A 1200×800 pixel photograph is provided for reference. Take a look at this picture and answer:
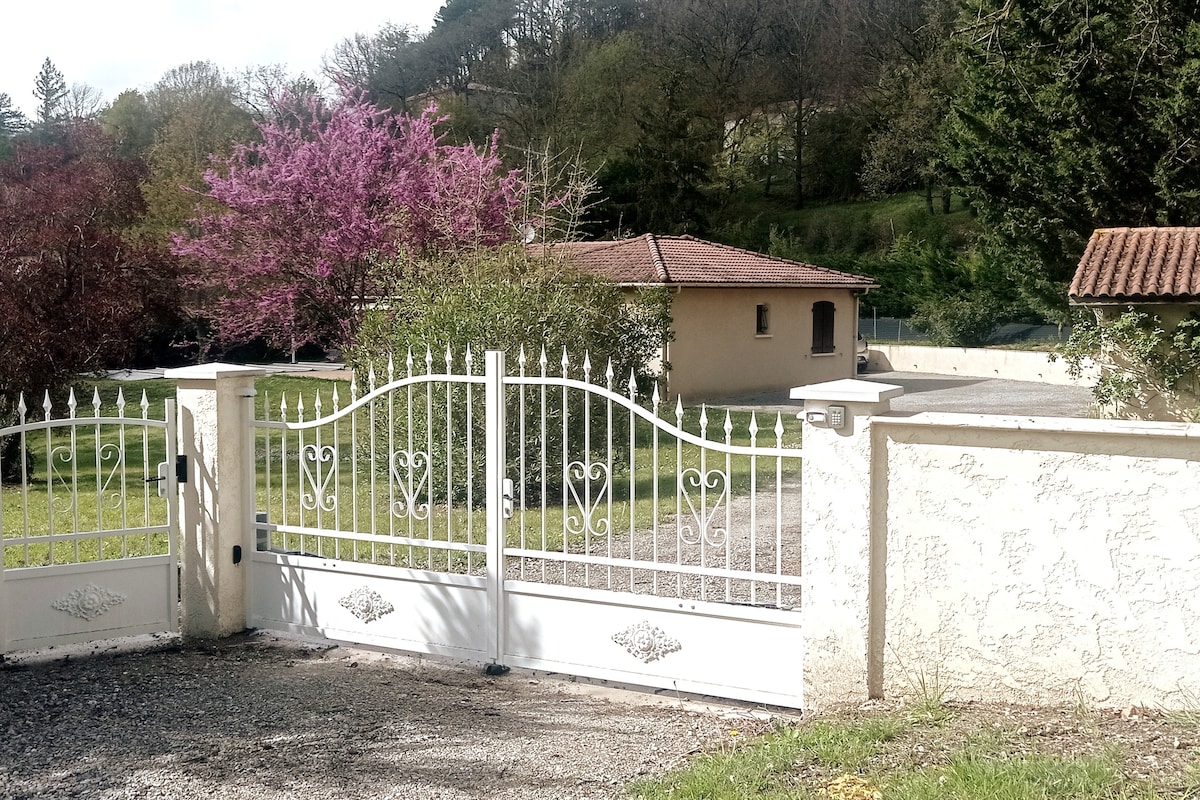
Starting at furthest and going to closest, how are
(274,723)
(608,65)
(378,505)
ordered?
(608,65)
(378,505)
(274,723)

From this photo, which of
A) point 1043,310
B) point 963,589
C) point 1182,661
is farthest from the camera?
point 1043,310

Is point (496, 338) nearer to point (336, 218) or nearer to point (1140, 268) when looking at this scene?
point (336, 218)

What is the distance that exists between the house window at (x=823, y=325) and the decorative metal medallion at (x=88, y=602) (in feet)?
78.8

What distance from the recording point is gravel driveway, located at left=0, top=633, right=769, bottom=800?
450cm

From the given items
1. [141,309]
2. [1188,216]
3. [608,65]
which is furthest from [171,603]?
[608,65]

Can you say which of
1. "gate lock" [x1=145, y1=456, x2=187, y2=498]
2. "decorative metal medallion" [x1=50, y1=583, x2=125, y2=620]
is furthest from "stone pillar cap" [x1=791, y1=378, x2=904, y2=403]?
"decorative metal medallion" [x1=50, y1=583, x2=125, y2=620]

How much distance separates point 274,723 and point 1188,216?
816 inches

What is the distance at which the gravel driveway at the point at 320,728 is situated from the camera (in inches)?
177

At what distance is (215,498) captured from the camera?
6758 mm

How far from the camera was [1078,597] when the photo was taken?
460cm

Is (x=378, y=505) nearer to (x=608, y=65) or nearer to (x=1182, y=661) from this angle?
(x=1182, y=661)

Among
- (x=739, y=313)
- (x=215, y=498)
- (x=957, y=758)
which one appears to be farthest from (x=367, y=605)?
(x=739, y=313)

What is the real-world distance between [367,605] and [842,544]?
2.82m

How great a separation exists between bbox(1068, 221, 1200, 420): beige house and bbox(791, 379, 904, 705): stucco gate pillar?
13100 mm
